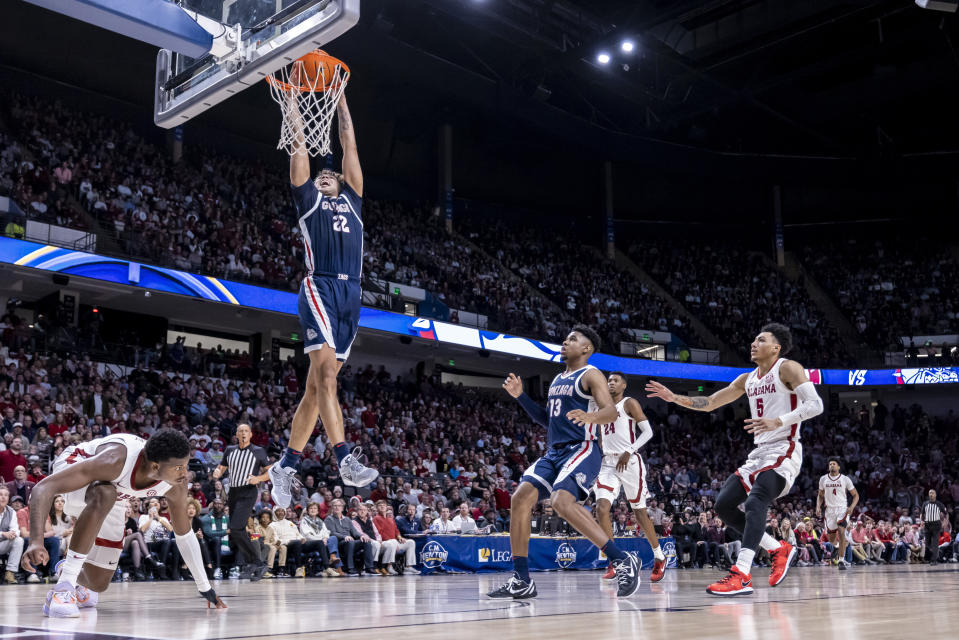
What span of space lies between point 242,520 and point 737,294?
27199mm

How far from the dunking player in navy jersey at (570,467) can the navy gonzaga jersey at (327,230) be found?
158cm

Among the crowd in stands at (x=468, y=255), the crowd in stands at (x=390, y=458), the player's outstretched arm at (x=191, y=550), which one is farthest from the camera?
the crowd in stands at (x=468, y=255)

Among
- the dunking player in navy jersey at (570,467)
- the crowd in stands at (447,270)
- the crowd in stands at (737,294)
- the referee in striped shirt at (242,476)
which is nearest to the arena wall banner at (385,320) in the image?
the crowd in stands at (447,270)

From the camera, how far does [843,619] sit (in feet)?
16.4

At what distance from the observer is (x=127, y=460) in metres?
5.77

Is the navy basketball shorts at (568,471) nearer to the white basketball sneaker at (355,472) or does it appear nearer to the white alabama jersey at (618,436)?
the white basketball sneaker at (355,472)

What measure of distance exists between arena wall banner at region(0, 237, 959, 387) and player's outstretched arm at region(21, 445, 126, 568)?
13720 mm

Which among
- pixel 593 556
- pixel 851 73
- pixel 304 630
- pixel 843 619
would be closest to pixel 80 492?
pixel 304 630

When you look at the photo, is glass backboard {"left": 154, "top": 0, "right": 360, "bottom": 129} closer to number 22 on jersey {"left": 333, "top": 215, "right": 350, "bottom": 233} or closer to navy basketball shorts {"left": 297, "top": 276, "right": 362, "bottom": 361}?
number 22 on jersey {"left": 333, "top": 215, "right": 350, "bottom": 233}

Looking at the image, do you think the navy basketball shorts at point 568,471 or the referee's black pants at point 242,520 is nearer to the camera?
the navy basketball shorts at point 568,471

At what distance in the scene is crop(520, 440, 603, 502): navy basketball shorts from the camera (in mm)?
6910

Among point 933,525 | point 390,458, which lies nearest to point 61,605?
point 390,458

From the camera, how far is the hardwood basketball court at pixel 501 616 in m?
4.31

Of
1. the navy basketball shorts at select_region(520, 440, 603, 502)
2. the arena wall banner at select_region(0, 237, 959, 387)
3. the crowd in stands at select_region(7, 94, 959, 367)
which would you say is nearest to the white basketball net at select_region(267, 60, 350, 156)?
the navy basketball shorts at select_region(520, 440, 603, 502)
